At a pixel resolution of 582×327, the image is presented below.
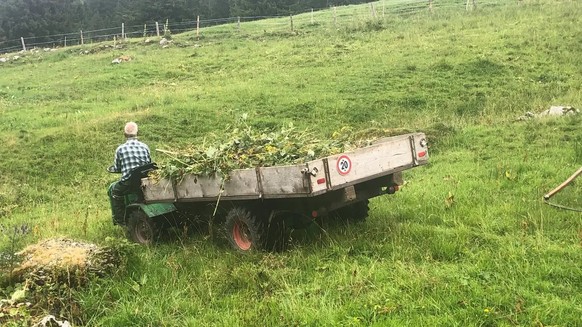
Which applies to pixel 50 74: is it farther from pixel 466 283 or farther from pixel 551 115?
pixel 466 283

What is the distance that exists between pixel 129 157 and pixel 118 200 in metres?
0.74

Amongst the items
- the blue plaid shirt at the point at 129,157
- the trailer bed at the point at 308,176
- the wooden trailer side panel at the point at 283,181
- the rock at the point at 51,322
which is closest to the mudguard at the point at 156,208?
the trailer bed at the point at 308,176

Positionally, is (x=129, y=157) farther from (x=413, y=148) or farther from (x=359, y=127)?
(x=359, y=127)

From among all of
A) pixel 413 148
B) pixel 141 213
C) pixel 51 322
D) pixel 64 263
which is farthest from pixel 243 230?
pixel 51 322

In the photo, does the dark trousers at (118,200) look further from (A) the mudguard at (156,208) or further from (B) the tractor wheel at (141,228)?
(A) the mudguard at (156,208)

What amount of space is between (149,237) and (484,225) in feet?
15.3

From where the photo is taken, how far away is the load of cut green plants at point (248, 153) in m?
6.57

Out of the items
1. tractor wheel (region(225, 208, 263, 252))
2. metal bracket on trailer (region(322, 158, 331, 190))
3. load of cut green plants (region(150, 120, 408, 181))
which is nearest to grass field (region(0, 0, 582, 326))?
tractor wheel (region(225, 208, 263, 252))

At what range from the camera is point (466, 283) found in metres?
5.08

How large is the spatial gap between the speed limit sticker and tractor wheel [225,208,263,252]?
1207mm

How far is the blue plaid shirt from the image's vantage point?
823 centimetres

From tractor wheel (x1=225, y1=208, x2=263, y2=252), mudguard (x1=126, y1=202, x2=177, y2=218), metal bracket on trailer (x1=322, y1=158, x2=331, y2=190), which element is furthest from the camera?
mudguard (x1=126, y1=202, x2=177, y2=218)

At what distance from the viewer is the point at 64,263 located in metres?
5.87

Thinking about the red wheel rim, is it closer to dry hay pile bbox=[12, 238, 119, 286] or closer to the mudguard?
the mudguard
